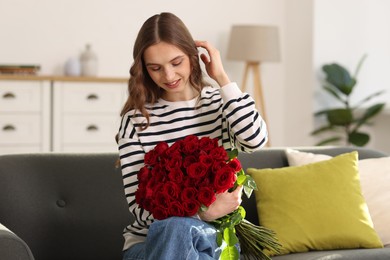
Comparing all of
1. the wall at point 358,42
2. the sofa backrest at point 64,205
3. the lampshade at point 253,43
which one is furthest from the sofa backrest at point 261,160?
the wall at point 358,42

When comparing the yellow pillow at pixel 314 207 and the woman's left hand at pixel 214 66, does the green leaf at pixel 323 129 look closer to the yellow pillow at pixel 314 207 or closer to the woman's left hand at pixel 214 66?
the yellow pillow at pixel 314 207

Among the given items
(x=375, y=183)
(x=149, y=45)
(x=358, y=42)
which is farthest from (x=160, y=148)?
(x=358, y=42)

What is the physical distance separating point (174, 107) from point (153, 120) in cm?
8

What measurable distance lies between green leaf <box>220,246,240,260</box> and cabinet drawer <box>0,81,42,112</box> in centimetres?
380

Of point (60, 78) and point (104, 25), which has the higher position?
point (104, 25)

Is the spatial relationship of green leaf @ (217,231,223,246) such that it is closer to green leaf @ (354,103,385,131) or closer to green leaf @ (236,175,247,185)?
green leaf @ (236,175,247,185)

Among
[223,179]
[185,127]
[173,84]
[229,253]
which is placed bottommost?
[229,253]

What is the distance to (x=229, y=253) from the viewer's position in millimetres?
2428

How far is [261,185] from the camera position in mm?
3170

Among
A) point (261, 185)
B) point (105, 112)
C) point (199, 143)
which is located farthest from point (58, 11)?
point (199, 143)

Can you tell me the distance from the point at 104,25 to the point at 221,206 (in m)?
4.53

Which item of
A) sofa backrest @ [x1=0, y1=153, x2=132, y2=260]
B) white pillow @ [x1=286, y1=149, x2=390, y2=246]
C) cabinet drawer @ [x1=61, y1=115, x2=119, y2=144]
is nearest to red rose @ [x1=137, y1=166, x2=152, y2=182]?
sofa backrest @ [x1=0, y1=153, x2=132, y2=260]

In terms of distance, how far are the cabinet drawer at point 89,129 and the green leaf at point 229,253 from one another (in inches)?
149

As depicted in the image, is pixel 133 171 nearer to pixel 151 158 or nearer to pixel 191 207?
pixel 151 158
